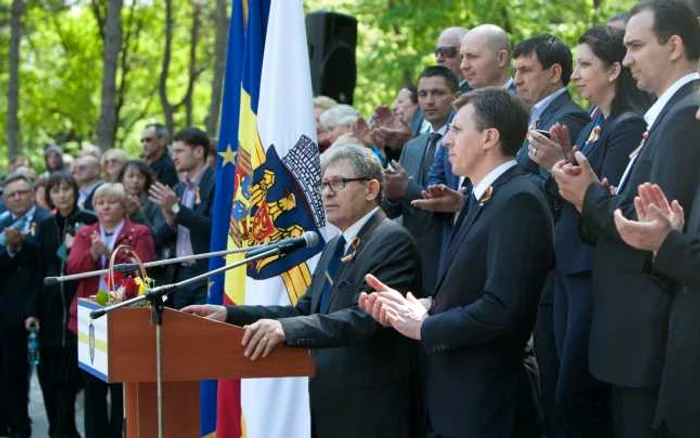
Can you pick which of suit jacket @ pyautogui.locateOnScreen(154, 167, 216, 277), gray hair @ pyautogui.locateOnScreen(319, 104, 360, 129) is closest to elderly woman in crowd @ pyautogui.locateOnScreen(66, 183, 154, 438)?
suit jacket @ pyautogui.locateOnScreen(154, 167, 216, 277)

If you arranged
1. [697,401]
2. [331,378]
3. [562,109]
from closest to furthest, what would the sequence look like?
[697,401] < [331,378] < [562,109]

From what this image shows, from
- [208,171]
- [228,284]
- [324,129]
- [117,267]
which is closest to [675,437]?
[117,267]

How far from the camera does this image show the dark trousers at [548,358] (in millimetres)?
6328

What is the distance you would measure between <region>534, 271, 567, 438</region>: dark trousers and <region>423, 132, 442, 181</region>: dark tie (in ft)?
5.23

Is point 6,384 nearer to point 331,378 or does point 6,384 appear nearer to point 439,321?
point 331,378

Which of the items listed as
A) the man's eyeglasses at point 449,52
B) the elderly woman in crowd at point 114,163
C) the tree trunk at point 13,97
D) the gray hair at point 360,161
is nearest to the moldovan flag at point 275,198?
the gray hair at point 360,161

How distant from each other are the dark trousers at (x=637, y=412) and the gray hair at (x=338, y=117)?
14.5 feet

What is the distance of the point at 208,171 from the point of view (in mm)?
10133

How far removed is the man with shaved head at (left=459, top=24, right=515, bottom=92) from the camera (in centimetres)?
757

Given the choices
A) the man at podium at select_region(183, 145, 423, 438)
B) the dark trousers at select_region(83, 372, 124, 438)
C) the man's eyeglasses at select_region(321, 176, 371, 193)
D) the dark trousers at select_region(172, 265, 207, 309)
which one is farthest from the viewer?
the dark trousers at select_region(83, 372, 124, 438)

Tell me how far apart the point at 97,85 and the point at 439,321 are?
3000cm

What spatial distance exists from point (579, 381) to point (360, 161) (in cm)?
150

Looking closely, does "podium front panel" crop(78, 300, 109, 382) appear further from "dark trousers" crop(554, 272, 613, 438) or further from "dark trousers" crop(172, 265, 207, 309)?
"dark trousers" crop(172, 265, 207, 309)

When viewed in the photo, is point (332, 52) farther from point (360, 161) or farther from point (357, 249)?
point (357, 249)
